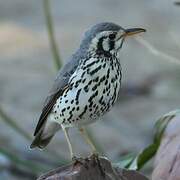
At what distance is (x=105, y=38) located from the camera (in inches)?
243

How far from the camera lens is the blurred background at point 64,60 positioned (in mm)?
10078

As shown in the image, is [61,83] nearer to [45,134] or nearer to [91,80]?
[91,80]

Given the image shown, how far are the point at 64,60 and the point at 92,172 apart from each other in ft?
20.4

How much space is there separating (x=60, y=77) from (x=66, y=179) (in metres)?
0.78

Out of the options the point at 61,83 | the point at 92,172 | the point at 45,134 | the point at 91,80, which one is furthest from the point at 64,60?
the point at 92,172

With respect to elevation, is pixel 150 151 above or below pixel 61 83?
below

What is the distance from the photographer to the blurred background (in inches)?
397

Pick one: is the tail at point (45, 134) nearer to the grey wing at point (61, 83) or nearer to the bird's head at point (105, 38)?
the grey wing at point (61, 83)

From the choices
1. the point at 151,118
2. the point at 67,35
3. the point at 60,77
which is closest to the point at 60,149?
the point at 151,118

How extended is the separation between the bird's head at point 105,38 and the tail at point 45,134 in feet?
2.08

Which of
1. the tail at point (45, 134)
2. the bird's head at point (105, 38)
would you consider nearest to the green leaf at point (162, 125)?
the tail at point (45, 134)

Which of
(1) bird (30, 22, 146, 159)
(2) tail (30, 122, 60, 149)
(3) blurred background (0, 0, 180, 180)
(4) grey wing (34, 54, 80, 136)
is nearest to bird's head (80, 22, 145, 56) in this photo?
(1) bird (30, 22, 146, 159)

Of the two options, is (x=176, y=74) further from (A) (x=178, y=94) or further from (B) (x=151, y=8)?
(B) (x=151, y=8)

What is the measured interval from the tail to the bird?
7.4 inches
